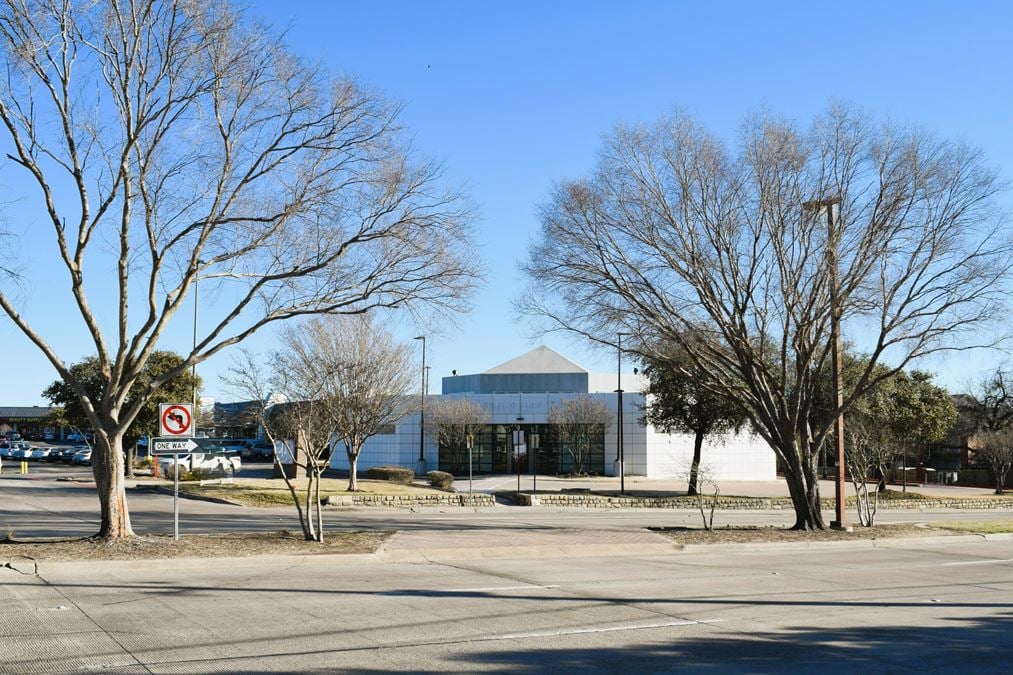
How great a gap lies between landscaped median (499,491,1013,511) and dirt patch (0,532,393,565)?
64.9ft

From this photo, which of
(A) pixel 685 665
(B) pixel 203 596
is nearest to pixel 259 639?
(B) pixel 203 596

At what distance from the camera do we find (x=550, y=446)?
2452 inches

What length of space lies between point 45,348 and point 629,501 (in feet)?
91.7

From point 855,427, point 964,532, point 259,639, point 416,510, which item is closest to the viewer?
point 259,639

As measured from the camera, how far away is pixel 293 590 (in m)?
12.8

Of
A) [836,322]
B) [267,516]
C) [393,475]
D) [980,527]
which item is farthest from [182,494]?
[980,527]

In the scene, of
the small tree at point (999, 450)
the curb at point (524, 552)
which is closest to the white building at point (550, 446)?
the small tree at point (999, 450)

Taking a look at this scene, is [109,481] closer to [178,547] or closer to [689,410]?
[178,547]

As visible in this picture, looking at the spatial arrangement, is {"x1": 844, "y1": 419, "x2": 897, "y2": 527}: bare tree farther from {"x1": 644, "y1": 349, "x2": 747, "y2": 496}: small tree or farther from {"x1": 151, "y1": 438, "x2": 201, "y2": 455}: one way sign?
{"x1": 151, "y1": 438, "x2": 201, "y2": 455}: one way sign

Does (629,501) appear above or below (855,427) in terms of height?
below

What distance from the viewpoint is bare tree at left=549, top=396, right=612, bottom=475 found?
57000 millimetres

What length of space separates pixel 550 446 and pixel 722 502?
22.0 m

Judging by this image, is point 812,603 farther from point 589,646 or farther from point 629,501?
point 629,501

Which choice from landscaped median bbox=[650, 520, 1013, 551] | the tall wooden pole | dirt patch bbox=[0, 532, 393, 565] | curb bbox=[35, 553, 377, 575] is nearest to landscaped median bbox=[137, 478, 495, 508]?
landscaped median bbox=[650, 520, 1013, 551]
